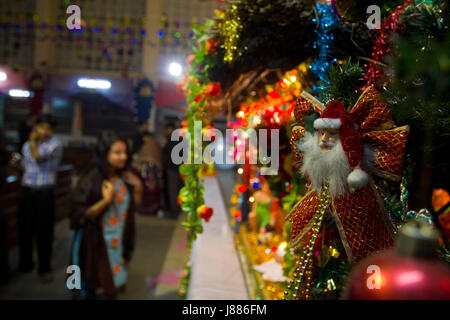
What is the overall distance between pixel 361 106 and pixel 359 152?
15 centimetres

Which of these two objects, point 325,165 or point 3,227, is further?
point 3,227

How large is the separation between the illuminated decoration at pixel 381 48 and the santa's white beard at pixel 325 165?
0.29 meters

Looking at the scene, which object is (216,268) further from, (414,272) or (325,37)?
(414,272)

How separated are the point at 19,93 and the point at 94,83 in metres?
2.74

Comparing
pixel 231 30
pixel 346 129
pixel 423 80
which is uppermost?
pixel 231 30

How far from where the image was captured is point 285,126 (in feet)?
7.32

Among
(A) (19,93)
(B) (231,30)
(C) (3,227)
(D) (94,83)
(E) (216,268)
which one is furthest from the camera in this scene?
(A) (19,93)

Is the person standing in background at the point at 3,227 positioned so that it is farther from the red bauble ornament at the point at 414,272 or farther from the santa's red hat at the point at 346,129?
the red bauble ornament at the point at 414,272

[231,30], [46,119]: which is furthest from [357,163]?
[46,119]

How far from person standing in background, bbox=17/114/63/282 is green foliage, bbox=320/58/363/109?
343 cm

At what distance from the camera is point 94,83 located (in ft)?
42.7

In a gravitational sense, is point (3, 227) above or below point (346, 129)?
below
